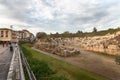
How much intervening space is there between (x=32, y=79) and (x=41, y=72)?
27.8 feet

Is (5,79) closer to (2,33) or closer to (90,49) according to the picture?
(90,49)

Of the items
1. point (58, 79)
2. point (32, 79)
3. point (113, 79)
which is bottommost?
point (113, 79)

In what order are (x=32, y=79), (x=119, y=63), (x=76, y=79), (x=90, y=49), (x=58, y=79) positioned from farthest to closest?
(x=90, y=49), (x=119, y=63), (x=76, y=79), (x=58, y=79), (x=32, y=79)

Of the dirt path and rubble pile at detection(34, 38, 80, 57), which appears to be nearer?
the dirt path

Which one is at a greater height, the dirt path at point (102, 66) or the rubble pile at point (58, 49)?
the rubble pile at point (58, 49)

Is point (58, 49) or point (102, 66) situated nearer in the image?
point (102, 66)

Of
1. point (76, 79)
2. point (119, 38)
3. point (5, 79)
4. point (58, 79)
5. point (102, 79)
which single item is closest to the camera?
point (5, 79)

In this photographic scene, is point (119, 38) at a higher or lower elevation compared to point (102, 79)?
higher

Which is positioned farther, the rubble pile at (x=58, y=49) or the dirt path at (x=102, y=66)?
the rubble pile at (x=58, y=49)

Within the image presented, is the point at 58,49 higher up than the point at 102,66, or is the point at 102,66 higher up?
the point at 58,49

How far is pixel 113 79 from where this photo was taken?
26.5 metres

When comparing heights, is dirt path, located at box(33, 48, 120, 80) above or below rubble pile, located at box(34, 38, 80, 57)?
below

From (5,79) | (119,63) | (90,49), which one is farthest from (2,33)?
(5,79)

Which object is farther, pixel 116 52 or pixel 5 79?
pixel 116 52
